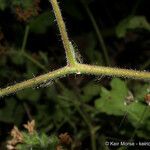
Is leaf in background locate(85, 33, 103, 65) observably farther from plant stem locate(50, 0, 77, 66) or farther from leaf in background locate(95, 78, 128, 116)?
plant stem locate(50, 0, 77, 66)

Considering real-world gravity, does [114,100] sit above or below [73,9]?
below

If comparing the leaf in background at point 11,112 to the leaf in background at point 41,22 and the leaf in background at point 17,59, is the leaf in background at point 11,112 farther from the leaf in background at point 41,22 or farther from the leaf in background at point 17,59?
the leaf in background at point 41,22

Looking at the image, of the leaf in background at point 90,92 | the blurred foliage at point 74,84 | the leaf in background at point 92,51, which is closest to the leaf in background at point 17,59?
the blurred foliage at point 74,84

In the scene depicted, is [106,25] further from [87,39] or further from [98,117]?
[98,117]

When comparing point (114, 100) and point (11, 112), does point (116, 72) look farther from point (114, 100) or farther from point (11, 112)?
point (11, 112)

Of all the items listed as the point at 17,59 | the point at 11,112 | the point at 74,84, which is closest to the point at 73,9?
the point at 74,84

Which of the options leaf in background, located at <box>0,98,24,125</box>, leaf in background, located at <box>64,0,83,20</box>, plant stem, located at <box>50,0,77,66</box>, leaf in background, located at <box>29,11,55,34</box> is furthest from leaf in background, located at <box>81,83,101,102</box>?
plant stem, located at <box>50,0,77,66</box>

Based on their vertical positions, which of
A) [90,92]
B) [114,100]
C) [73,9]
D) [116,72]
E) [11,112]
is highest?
[73,9]
